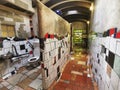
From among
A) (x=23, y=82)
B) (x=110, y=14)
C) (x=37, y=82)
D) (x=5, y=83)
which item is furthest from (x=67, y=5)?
(x=5, y=83)

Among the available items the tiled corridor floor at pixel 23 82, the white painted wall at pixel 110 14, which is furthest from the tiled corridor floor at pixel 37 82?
the white painted wall at pixel 110 14

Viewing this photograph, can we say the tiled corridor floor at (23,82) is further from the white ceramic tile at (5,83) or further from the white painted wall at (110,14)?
the white painted wall at (110,14)

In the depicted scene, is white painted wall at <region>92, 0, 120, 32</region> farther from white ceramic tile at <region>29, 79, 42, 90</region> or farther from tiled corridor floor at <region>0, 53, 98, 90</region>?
white ceramic tile at <region>29, 79, 42, 90</region>

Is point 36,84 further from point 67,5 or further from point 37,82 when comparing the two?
point 67,5

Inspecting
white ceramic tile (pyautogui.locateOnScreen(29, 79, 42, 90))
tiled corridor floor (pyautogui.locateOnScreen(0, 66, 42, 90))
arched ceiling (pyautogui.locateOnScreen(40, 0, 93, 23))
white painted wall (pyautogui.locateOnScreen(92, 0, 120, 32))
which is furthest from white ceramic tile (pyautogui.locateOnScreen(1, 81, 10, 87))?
arched ceiling (pyautogui.locateOnScreen(40, 0, 93, 23))

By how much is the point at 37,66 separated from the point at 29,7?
2.17m

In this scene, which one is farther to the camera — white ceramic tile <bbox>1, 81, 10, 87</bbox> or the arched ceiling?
the arched ceiling

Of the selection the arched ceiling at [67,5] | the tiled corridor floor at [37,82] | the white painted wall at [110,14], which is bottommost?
the tiled corridor floor at [37,82]

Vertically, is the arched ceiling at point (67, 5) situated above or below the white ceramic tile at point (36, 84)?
above

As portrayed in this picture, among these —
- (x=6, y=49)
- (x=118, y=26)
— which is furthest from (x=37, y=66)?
(x=118, y=26)

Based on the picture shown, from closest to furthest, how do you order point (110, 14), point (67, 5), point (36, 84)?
point (110, 14) < point (36, 84) < point (67, 5)

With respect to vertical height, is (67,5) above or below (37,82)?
above

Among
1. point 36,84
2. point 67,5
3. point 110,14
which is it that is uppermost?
point 67,5

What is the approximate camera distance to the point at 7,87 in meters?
1.88
